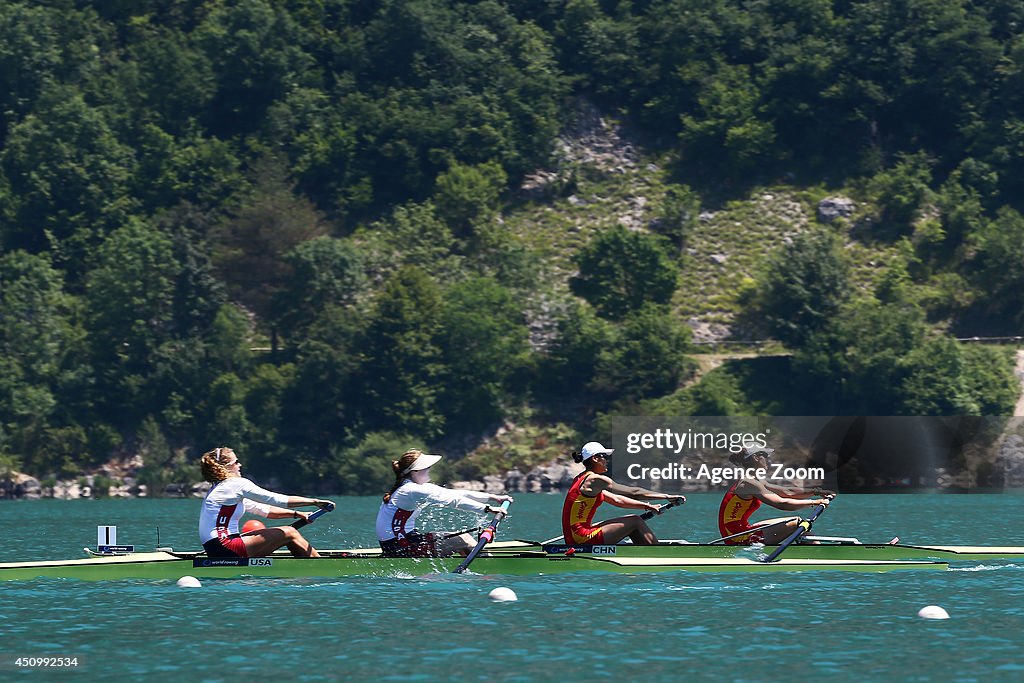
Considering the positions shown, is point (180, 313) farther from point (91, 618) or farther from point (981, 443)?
point (91, 618)

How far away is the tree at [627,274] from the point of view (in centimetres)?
10938

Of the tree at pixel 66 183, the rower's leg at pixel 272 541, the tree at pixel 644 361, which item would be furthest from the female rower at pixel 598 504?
the tree at pixel 66 183

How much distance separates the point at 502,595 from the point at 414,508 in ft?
9.41

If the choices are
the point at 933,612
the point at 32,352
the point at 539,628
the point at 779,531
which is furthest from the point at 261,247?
the point at 933,612

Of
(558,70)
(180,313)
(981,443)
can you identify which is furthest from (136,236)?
(981,443)

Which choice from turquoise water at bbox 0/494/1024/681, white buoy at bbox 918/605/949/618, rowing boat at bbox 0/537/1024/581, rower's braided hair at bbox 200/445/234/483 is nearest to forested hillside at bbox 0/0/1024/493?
rowing boat at bbox 0/537/1024/581

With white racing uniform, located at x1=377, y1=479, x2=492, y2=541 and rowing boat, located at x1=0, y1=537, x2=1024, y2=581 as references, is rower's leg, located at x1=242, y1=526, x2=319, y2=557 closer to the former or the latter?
rowing boat, located at x1=0, y1=537, x2=1024, y2=581

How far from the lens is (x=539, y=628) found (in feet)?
82.2

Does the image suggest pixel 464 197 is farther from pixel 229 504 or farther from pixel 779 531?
pixel 229 504

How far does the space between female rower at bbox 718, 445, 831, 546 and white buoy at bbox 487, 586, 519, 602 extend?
557 centimetres

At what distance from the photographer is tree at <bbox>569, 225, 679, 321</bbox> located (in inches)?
4306

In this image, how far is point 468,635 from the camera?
79.8ft

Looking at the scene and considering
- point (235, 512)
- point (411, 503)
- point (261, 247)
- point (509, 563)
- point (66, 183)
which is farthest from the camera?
point (66, 183)

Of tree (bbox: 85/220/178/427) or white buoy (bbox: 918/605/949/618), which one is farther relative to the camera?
tree (bbox: 85/220/178/427)
